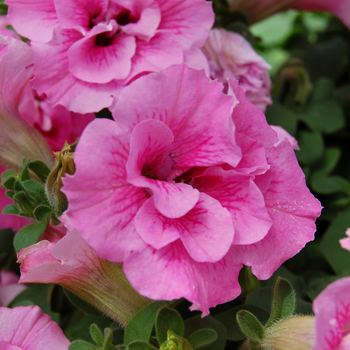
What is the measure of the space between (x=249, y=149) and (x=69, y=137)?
334 millimetres

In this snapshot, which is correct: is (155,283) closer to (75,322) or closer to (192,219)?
(192,219)

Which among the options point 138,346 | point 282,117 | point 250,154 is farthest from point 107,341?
point 282,117

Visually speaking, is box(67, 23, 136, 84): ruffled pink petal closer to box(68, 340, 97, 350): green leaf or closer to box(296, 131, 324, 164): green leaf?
box(68, 340, 97, 350): green leaf

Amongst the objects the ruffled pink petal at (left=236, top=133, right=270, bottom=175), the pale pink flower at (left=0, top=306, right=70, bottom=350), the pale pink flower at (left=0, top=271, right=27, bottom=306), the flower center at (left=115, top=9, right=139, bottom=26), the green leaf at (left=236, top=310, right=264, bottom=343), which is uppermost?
the flower center at (left=115, top=9, right=139, bottom=26)

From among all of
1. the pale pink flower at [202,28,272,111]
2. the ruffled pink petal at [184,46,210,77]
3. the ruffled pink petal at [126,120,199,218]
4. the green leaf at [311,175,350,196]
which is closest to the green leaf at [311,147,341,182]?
the green leaf at [311,175,350,196]

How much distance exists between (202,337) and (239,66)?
0.44 metres

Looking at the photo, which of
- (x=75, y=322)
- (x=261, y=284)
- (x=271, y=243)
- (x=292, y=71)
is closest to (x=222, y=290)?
(x=271, y=243)

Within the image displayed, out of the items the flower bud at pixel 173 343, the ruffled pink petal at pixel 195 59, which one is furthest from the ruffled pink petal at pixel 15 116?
the flower bud at pixel 173 343

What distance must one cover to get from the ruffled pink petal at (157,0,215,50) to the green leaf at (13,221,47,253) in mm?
315

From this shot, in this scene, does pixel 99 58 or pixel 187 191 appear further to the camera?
pixel 99 58

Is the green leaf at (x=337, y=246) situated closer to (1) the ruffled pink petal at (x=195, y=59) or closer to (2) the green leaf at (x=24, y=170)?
(1) the ruffled pink petal at (x=195, y=59)

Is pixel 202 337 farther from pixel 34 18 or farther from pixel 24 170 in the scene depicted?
pixel 34 18

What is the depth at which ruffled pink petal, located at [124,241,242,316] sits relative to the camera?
1.22ft

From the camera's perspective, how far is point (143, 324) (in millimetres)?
436
